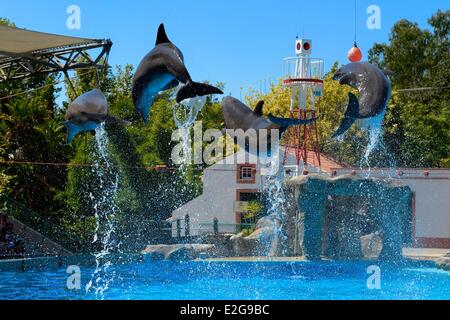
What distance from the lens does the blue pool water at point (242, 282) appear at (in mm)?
10773

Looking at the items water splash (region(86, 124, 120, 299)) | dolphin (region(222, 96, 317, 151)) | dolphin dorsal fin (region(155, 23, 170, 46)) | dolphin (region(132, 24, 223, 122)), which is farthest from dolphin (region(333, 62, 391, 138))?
water splash (region(86, 124, 120, 299))

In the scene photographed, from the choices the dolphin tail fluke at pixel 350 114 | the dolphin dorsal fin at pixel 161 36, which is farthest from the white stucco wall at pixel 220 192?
the dolphin dorsal fin at pixel 161 36

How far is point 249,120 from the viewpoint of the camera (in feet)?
27.1

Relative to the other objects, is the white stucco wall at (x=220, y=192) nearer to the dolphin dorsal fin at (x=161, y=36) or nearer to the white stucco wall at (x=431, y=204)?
the white stucco wall at (x=431, y=204)

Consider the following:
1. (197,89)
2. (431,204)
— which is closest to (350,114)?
(197,89)

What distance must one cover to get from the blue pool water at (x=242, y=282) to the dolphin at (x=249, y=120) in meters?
3.04

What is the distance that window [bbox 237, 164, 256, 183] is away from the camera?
24203mm

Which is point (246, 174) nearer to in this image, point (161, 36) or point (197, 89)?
point (161, 36)

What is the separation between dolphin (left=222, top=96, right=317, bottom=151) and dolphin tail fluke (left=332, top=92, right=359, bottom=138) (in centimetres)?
53

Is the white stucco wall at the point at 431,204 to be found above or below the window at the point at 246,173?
below

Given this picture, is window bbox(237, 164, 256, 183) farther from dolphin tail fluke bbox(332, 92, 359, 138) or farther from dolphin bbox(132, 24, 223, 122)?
dolphin bbox(132, 24, 223, 122)

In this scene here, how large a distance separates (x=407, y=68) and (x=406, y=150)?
37.1 feet

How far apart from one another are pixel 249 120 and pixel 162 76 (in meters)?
1.11
